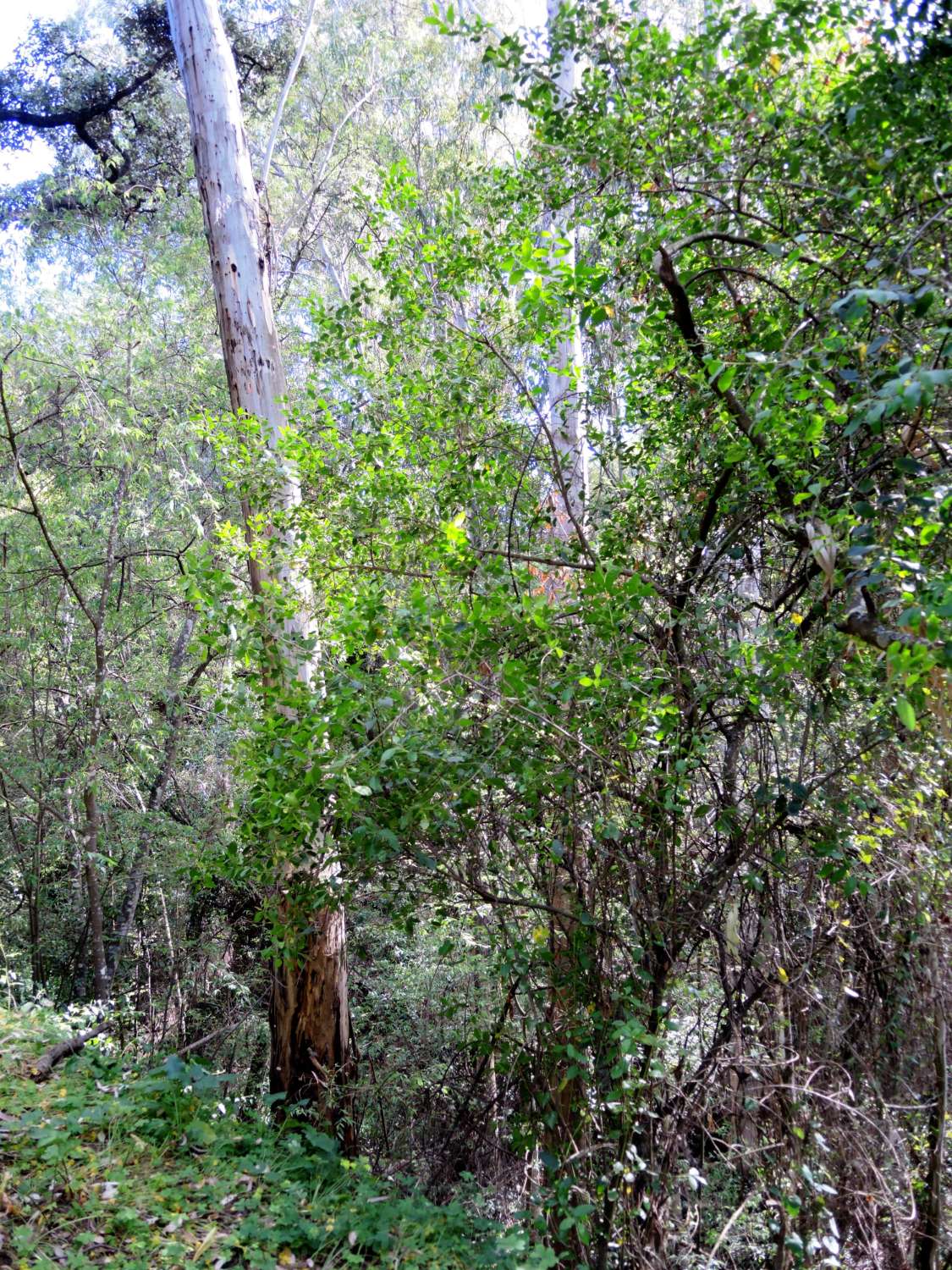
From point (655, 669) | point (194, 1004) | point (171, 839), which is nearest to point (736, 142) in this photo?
point (655, 669)

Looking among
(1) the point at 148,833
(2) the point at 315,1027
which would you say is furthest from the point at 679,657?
(1) the point at 148,833

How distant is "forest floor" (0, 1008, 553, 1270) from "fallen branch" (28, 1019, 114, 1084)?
0.04 meters

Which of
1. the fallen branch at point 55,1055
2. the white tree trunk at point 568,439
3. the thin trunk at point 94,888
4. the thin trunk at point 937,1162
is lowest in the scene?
the thin trunk at point 937,1162

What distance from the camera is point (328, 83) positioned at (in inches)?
501

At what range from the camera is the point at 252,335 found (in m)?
5.05

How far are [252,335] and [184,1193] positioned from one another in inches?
162

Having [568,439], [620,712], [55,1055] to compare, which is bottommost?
[55,1055]

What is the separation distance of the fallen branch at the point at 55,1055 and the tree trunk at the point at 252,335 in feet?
2.90

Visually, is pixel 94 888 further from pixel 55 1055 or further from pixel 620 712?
pixel 620 712

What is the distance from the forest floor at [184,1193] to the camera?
2674 millimetres

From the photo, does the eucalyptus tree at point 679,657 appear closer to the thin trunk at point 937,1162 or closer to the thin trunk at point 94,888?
the thin trunk at point 937,1162

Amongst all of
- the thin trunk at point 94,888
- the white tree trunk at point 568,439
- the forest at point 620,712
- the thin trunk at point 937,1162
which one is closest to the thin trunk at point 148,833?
the thin trunk at point 94,888

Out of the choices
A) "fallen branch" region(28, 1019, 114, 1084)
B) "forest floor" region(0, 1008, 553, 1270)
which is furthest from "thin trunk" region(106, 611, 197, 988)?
"forest floor" region(0, 1008, 553, 1270)

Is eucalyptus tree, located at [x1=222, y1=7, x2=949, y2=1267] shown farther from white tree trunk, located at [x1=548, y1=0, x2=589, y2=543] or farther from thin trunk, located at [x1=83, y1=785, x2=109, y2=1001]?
thin trunk, located at [x1=83, y1=785, x2=109, y2=1001]
